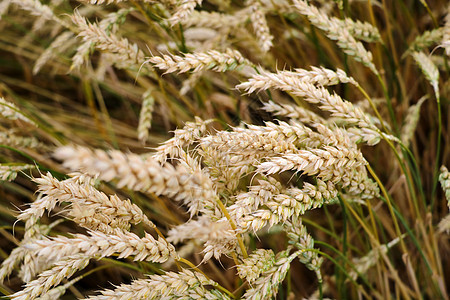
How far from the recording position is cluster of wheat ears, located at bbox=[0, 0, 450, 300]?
800mm

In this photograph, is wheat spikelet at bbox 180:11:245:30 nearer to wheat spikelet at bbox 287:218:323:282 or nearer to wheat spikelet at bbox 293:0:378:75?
wheat spikelet at bbox 293:0:378:75

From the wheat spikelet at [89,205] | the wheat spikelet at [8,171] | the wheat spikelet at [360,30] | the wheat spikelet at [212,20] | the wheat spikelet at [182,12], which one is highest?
the wheat spikelet at [182,12]

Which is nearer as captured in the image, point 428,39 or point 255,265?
point 255,265

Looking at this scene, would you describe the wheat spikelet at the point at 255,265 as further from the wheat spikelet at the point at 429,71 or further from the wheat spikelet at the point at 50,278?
the wheat spikelet at the point at 429,71

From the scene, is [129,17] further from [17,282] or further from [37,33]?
[17,282]

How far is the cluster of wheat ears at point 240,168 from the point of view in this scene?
80 cm

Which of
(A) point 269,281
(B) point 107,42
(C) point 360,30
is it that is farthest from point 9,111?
(C) point 360,30

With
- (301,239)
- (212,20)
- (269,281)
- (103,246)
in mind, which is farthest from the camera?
(212,20)

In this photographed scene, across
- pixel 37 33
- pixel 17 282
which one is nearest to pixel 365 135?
pixel 17 282

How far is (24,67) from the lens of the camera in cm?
240

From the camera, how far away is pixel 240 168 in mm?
918

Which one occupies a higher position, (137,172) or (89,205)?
(137,172)

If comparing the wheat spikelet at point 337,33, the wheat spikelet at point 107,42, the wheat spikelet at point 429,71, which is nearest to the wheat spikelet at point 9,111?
the wheat spikelet at point 107,42

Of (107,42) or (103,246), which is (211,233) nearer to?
(103,246)
